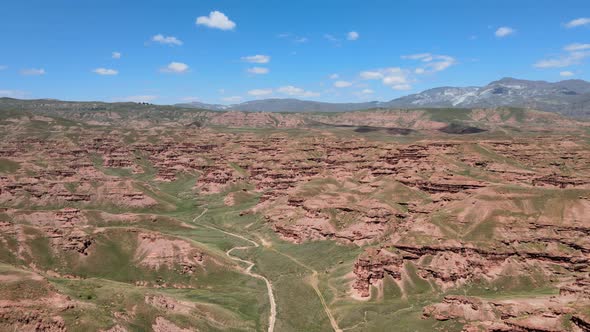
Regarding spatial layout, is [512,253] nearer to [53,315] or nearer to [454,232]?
[454,232]

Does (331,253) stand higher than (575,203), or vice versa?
(575,203)

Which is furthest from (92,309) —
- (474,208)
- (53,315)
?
(474,208)

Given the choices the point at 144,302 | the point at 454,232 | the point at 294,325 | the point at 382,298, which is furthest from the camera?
the point at 454,232

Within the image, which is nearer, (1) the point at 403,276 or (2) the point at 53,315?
(2) the point at 53,315

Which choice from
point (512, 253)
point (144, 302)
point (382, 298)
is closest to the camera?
point (144, 302)

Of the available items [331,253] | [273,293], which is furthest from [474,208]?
[273,293]

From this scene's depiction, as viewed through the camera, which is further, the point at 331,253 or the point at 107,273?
the point at 331,253

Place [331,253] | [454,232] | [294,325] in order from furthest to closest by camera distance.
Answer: [331,253] < [454,232] < [294,325]

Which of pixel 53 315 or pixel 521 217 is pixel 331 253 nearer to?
pixel 521 217

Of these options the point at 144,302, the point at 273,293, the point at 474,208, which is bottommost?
the point at 273,293
